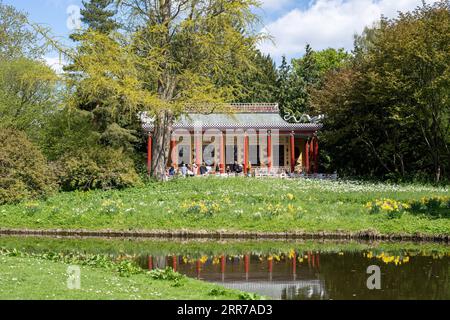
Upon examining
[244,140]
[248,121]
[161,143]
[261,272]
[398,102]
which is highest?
[398,102]

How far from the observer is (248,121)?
38344mm

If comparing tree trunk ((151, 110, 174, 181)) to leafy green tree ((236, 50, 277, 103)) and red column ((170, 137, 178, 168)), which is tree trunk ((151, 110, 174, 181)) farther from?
leafy green tree ((236, 50, 277, 103))

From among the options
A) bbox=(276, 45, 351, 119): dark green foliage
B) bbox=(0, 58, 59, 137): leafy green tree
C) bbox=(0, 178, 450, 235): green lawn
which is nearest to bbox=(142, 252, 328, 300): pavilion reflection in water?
bbox=(0, 178, 450, 235): green lawn

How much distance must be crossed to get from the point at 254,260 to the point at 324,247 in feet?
9.16

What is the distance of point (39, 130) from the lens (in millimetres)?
31516

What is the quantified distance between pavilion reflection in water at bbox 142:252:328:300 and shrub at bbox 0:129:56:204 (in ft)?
32.9

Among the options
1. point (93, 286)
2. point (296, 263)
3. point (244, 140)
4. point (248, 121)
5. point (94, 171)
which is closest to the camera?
point (93, 286)

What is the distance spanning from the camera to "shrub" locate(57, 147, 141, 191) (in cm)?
2505

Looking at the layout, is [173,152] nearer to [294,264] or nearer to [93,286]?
[294,264]

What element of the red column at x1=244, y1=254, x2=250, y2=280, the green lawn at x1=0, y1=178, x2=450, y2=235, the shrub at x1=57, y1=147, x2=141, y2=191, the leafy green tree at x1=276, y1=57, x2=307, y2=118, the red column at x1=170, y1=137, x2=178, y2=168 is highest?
the leafy green tree at x1=276, y1=57, x2=307, y2=118

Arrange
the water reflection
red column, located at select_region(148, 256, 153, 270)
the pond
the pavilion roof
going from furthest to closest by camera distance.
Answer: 1. the pavilion roof
2. red column, located at select_region(148, 256, 153, 270)
3. the pond
4. the water reflection

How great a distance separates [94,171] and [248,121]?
15.2m

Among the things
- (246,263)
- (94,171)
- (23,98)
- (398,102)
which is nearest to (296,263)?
(246,263)
